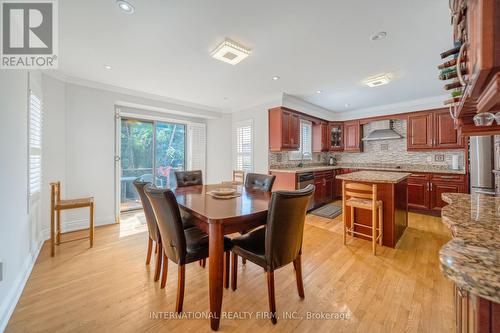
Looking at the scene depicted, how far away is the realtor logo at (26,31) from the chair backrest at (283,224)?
244 cm

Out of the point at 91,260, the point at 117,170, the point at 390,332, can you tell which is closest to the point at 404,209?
the point at 390,332

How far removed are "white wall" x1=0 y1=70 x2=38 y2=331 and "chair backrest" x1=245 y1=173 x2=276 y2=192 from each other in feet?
7.54

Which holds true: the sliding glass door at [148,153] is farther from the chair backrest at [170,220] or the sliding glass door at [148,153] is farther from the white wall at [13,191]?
the chair backrest at [170,220]

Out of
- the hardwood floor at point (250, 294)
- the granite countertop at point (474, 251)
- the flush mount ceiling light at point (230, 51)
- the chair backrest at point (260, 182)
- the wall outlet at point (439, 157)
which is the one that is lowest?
the hardwood floor at point (250, 294)

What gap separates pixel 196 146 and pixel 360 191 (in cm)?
402

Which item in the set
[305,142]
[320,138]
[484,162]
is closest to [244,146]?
[305,142]

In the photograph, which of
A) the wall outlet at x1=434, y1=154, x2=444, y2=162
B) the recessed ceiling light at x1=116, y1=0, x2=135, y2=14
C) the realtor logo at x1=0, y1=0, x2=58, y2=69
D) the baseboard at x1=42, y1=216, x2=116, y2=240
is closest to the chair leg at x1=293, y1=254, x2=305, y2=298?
the recessed ceiling light at x1=116, y1=0, x2=135, y2=14

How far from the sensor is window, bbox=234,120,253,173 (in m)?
4.78

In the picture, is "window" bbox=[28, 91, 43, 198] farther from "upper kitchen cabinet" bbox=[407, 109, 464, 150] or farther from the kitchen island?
"upper kitchen cabinet" bbox=[407, 109, 464, 150]

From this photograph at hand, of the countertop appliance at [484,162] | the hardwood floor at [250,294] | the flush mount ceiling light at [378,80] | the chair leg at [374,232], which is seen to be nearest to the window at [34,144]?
the hardwood floor at [250,294]

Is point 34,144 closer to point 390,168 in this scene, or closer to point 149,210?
point 149,210

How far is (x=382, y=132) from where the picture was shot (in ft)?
16.4

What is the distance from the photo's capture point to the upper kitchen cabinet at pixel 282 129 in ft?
13.6

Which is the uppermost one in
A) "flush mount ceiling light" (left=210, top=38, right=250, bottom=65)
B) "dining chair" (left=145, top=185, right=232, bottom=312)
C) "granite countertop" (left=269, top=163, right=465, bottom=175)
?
"flush mount ceiling light" (left=210, top=38, right=250, bottom=65)
